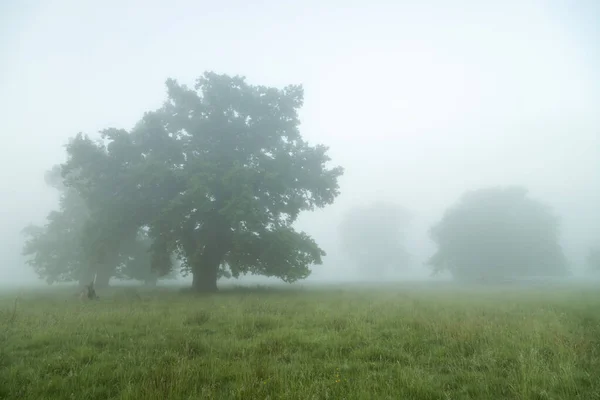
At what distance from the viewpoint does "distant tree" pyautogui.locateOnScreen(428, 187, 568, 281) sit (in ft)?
156

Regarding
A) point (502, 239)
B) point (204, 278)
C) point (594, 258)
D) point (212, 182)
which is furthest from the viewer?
point (594, 258)

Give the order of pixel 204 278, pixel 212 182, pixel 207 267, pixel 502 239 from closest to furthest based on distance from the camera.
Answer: pixel 212 182, pixel 204 278, pixel 207 267, pixel 502 239

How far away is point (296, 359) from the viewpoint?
252 inches

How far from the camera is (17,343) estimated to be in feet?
24.8

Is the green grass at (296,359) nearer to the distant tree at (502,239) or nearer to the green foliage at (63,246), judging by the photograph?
the green foliage at (63,246)

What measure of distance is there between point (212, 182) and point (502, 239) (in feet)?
154

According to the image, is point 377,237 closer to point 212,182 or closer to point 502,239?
point 502,239

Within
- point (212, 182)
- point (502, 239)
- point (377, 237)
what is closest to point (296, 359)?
point (212, 182)

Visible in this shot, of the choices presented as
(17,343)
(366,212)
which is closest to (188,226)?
(17,343)

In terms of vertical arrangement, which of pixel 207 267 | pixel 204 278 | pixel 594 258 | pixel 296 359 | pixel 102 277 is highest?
pixel 594 258

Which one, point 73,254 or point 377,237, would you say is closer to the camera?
point 73,254

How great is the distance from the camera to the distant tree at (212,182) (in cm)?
2034

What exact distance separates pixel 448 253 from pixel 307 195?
38.5m

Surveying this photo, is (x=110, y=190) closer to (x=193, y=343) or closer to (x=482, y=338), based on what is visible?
(x=193, y=343)
